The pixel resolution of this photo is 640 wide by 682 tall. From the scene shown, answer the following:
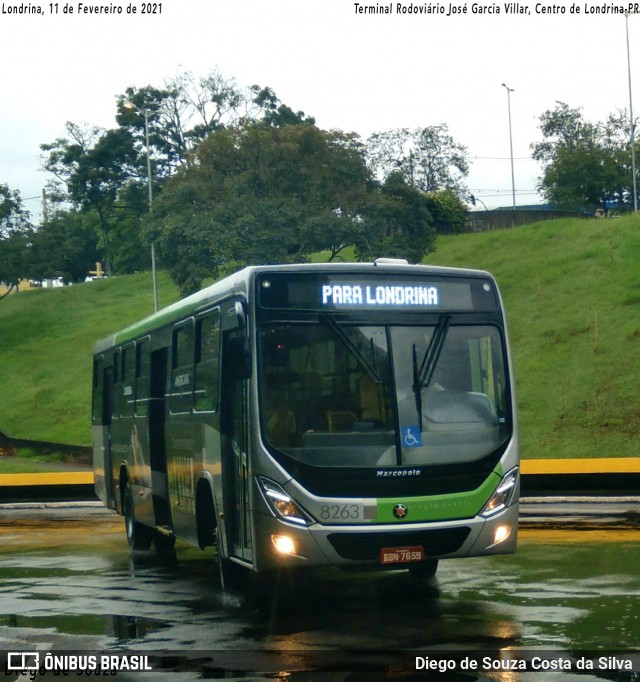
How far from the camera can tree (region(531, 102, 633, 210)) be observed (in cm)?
7500

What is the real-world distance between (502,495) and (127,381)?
26.6 feet

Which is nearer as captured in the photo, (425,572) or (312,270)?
(312,270)

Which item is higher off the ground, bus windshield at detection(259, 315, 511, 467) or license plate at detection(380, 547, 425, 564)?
bus windshield at detection(259, 315, 511, 467)

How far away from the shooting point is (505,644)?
9000 mm

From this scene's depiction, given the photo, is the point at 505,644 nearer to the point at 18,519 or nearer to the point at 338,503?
the point at 338,503

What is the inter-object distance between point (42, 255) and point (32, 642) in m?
62.5

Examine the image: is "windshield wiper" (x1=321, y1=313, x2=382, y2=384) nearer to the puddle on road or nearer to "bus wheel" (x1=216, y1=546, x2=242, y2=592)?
the puddle on road

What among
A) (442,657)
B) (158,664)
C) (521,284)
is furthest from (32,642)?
(521,284)

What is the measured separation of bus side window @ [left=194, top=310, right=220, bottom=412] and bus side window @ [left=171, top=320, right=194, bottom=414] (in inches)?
14.1

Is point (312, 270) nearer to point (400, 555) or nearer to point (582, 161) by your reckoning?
point (400, 555)

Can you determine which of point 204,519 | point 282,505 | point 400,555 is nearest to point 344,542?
point 400,555

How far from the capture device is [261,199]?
158ft

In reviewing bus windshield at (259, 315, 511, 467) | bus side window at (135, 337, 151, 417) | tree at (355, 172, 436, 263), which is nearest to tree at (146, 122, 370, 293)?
tree at (355, 172, 436, 263)

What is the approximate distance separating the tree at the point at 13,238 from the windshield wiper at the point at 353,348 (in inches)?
2392
